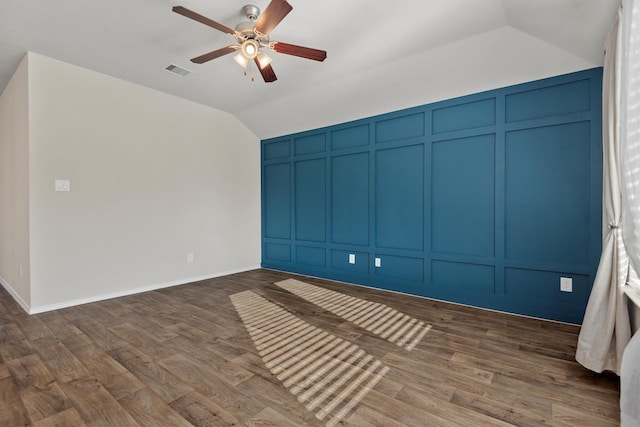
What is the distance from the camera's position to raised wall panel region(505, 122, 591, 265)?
283 cm

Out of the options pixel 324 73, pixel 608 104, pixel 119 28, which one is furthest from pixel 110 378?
pixel 608 104

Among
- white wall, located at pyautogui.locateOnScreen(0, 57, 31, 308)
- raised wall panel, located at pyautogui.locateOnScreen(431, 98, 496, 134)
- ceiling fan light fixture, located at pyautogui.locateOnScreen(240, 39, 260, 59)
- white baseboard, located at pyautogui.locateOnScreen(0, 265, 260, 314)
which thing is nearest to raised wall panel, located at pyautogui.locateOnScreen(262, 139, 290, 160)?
white baseboard, located at pyautogui.locateOnScreen(0, 265, 260, 314)

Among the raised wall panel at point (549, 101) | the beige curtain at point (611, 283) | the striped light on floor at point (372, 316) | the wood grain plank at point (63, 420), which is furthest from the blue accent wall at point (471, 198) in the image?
the wood grain plank at point (63, 420)

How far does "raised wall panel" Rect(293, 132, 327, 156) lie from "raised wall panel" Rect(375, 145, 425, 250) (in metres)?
1.04

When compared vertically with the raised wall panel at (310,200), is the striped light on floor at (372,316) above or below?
below

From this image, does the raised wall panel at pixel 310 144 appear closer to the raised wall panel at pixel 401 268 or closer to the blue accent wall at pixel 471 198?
the blue accent wall at pixel 471 198

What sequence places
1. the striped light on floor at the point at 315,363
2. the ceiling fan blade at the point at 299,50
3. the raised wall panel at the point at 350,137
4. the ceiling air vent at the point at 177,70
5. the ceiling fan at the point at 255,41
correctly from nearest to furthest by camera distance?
the striped light on floor at the point at 315,363
the ceiling fan at the point at 255,41
the ceiling fan blade at the point at 299,50
the ceiling air vent at the point at 177,70
the raised wall panel at the point at 350,137

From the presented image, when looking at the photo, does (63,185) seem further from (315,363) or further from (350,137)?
(350,137)

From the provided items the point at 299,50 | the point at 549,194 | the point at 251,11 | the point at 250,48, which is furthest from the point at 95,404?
the point at 549,194

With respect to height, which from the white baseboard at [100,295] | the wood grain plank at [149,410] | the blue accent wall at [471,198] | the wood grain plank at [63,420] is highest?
the blue accent wall at [471,198]

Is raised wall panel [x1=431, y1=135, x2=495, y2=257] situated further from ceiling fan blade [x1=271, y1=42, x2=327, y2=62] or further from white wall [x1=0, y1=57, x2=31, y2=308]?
white wall [x1=0, y1=57, x2=31, y2=308]

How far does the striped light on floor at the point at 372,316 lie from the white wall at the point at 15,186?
10.2 ft

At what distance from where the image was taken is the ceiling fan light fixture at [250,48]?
242cm

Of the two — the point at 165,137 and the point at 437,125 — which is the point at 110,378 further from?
the point at 437,125
